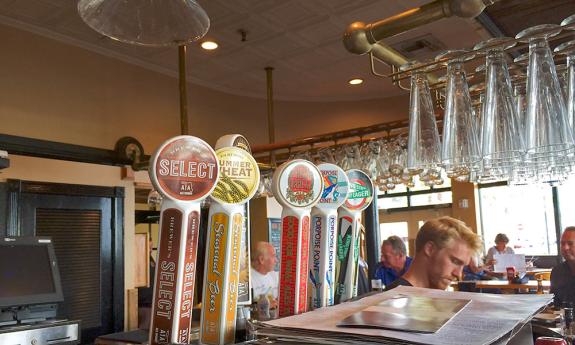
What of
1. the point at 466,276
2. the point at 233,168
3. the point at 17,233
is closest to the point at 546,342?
the point at 233,168

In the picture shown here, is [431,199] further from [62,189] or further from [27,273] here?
[27,273]

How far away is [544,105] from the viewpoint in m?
0.95

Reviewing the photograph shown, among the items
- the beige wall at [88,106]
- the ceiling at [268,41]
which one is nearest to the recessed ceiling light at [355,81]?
the ceiling at [268,41]

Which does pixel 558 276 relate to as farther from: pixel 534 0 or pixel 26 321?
pixel 26 321

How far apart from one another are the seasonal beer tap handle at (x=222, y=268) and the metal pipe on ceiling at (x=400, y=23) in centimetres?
46

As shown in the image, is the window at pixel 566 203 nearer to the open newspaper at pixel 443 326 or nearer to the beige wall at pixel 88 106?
the beige wall at pixel 88 106

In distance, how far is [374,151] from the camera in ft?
8.96

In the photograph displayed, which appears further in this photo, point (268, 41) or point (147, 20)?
point (268, 41)

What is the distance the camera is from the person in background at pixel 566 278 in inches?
144

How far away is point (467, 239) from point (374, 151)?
2.15ft

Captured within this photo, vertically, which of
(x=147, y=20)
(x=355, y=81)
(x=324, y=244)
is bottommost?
(x=324, y=244)

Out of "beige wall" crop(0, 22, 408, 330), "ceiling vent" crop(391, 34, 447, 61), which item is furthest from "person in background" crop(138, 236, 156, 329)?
"ceiling vent" crop(391, 34, 447, 61)

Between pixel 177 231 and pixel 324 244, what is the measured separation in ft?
0.99

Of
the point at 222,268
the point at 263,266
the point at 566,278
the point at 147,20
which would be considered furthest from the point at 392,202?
the point at 222,268
